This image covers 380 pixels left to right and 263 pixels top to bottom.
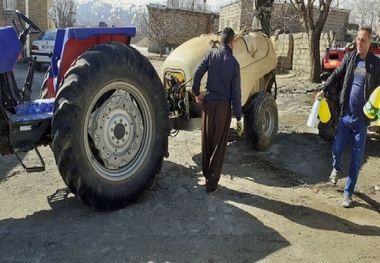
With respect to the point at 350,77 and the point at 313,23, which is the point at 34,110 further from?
the point at 313,23

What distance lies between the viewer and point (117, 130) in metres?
4.65

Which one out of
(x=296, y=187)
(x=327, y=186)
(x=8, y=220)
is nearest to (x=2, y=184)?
(x=8, y=220)

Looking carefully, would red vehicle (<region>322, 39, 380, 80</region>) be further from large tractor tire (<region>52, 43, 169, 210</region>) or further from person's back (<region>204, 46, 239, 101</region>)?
large tractor tire (<region>52, 43, 169, 210</region>)

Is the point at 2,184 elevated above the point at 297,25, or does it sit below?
below

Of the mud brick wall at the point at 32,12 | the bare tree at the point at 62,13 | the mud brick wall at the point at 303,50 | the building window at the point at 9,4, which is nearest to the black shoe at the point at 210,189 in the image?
the mud brick wall at the point at 303,50

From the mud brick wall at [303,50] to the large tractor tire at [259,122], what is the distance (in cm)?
1290

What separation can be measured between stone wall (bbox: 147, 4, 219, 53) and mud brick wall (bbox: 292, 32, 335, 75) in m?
15.3

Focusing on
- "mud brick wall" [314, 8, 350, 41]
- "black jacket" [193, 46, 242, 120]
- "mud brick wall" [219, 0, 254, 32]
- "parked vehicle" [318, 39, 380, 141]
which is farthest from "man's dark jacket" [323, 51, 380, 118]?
"mud brick wall" [314, 8, 350, 41]

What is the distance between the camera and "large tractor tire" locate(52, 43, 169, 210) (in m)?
4.17

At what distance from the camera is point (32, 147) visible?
440 centimetres

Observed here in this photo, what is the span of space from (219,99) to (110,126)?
1384 mm

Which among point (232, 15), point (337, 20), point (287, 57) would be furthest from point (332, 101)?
point (337, 20)

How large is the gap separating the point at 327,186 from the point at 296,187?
399mm

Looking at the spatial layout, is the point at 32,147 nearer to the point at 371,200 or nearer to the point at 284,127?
the point at 371,200
